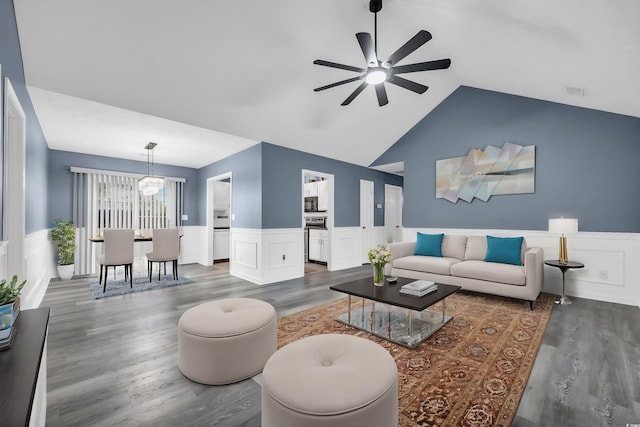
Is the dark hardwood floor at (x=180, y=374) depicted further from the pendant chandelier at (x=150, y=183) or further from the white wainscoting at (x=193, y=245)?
the white wainscoting at (x=193, y=245)

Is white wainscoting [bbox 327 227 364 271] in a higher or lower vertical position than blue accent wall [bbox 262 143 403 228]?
lower

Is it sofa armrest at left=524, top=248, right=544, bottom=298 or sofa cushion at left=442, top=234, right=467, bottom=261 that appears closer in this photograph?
sofa armrest at left=524, top=248, right=544, bottom=298

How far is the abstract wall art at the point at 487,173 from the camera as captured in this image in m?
4.43

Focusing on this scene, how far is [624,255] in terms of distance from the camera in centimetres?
369

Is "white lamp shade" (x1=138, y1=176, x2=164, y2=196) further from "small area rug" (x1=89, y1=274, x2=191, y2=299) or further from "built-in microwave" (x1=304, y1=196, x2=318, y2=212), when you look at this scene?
"built-in microwave" (x1=304, y1=196, x2=318, y2=212)

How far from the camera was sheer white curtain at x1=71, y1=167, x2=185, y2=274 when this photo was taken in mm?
5746

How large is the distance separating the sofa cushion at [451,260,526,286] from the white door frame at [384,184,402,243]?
12.1ft

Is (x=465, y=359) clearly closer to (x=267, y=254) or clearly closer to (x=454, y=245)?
(x=454, y=245)

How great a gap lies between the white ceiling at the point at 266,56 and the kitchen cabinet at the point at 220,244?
303 cm

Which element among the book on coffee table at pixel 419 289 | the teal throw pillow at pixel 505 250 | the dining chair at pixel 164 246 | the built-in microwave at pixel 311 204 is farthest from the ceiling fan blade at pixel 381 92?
the built-in microwave at pixel 311 204

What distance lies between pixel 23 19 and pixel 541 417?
187 inches

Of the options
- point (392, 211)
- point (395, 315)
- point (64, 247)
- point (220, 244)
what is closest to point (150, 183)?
point (64, 247)

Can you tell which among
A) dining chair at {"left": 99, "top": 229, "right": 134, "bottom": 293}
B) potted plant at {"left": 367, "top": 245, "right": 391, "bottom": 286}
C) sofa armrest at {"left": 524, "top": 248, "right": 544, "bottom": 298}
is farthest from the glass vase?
dining chair at {"left": 99, "top": 229, "right": 134, "bottom": 293}

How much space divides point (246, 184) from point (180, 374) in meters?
3.74
